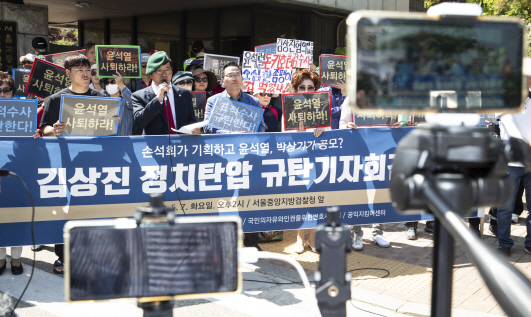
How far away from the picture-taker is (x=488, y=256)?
744 mm

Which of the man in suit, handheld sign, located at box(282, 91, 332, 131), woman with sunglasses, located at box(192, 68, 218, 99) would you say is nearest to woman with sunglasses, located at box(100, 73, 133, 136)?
the man in suit

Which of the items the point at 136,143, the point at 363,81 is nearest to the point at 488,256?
the point at 363,81

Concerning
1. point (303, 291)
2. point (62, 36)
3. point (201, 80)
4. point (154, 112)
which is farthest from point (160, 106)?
point (62, 36)

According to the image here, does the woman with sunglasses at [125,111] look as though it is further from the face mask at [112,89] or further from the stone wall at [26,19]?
the stone wall at [26,19]

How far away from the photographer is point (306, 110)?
229 inches

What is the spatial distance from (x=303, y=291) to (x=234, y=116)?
202cm

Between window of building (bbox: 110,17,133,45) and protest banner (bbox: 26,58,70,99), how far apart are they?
11.1 m

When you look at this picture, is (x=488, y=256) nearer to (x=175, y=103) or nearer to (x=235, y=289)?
(x=235, y=289)

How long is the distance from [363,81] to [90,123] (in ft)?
14.7

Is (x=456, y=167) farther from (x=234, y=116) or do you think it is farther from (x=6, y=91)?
(x=6, y=91)

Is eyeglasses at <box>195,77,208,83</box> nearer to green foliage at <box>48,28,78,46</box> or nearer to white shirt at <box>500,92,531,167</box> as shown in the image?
white shirt at <box>500,92,531,167</box>

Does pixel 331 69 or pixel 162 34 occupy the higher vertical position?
pixel 162 34

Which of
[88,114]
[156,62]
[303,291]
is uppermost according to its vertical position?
[156,62]

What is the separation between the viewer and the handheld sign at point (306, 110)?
580 centimetres
